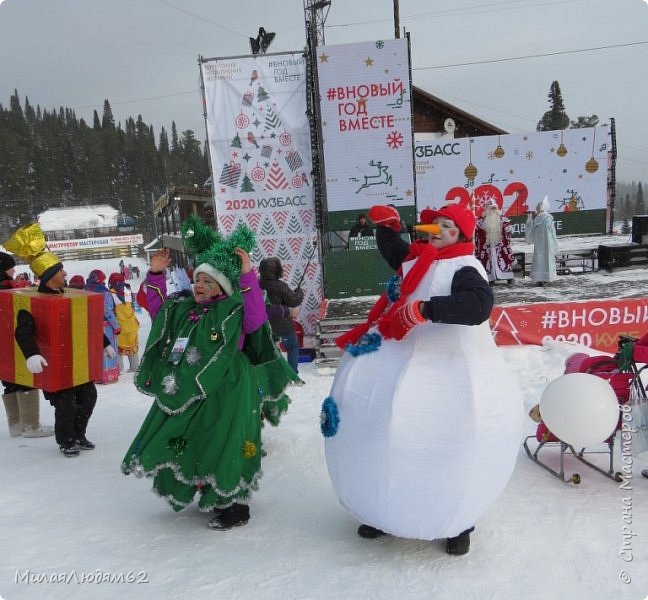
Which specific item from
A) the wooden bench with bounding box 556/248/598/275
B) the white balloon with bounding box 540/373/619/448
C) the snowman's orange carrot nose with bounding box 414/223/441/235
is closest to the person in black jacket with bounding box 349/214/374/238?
the wooden bench with bounding box 556/248/598/275

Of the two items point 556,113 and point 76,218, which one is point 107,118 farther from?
point 556,113

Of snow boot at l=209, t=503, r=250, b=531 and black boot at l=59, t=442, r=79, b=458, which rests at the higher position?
snow boot at l=209, t=503, r=250, b=531

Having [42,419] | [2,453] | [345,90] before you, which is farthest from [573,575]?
[345,90]

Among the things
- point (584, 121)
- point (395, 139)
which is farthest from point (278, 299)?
point (584, 121)

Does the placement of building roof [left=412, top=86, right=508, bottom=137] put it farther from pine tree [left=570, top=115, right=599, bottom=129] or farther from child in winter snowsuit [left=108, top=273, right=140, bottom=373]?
pine tree [left=570, top=115, right=599, bottom=129]

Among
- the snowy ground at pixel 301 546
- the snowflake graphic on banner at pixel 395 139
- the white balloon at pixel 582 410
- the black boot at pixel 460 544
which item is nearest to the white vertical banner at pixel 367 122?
the snowflake graphic on banner at pixel 395 139

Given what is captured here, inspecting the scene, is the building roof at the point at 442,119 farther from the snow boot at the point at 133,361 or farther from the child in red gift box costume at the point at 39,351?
the child in red gift box costume at the point at 39,351

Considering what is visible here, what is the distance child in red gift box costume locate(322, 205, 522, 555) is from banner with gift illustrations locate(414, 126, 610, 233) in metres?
17.4

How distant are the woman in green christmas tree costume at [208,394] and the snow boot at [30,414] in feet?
7.91

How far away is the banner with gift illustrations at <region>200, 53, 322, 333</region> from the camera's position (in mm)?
9070

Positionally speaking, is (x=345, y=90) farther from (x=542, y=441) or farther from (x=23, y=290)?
(x=542, y=441)

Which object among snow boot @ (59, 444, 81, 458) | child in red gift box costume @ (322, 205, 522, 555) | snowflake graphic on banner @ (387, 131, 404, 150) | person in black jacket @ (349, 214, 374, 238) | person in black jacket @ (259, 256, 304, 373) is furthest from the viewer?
person in black jacket @ (349, 214, 374, 238)

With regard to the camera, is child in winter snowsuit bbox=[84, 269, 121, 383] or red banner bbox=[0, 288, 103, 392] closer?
red banner bbox=[0, 288, 103, 392]

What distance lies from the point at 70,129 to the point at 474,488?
321 feet
